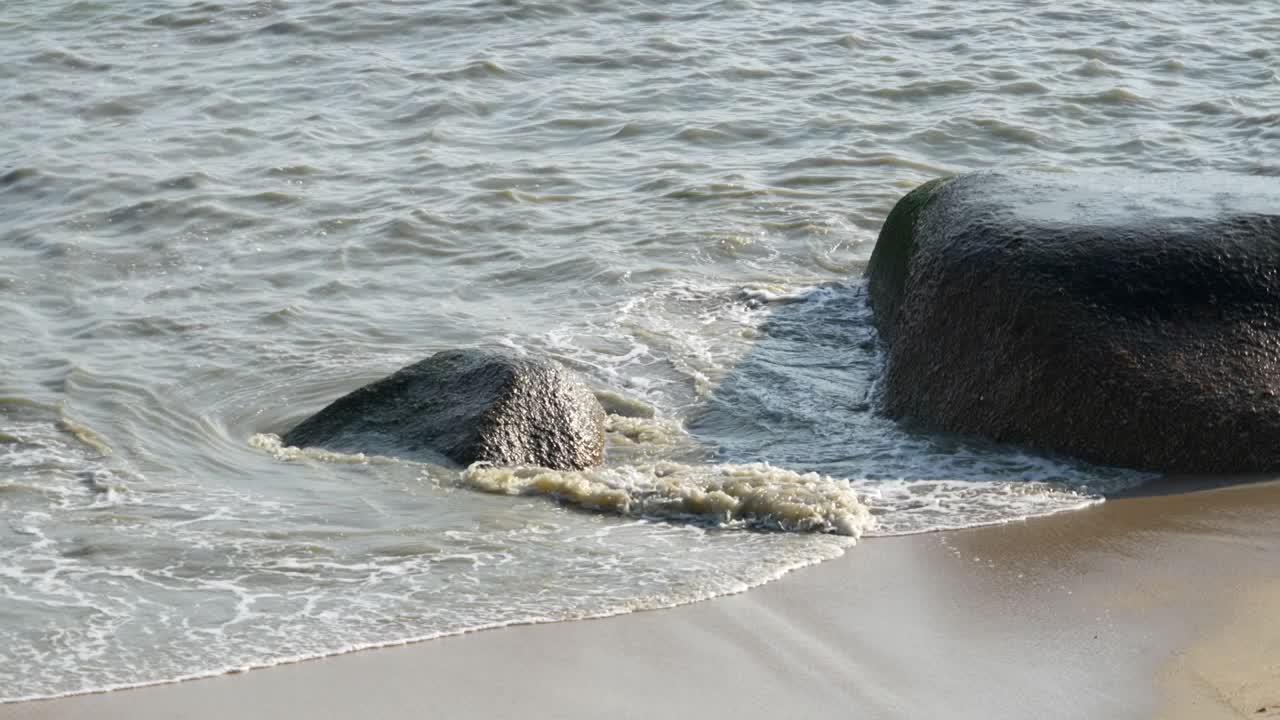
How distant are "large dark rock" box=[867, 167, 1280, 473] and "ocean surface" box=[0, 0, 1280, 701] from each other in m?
0.23

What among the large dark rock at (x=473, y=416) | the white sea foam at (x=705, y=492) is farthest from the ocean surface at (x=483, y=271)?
the large dark rock at (x=473, y=416)

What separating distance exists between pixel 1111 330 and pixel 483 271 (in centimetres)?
432

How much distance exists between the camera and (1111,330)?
635 centimetres

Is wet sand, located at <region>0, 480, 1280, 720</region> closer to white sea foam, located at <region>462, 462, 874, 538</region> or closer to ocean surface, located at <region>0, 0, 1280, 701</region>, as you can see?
ocean surface, located at <region>0, 0, 1280, 701</region>

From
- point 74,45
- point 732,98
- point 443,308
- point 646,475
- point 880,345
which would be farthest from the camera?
point 74,45

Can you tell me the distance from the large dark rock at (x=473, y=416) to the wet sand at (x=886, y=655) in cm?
159

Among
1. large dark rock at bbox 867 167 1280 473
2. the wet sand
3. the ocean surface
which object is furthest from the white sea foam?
large dark rock at bbox 867 167 1280 473

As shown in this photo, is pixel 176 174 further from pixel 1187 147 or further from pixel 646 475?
pixel 1187 147

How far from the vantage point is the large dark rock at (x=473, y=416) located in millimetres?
6543

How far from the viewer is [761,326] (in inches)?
330

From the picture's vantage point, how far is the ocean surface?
551 centimetres

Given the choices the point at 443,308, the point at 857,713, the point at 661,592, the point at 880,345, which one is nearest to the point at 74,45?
the point at 443,308

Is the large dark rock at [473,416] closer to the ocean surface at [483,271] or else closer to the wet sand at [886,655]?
the ocean surface at [483,271]

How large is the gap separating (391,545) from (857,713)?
205 cm
